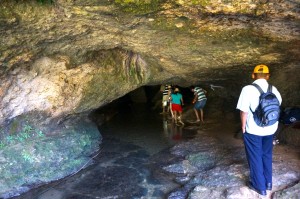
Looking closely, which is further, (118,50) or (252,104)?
(118,50)

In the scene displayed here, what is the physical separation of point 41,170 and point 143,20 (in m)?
4.19

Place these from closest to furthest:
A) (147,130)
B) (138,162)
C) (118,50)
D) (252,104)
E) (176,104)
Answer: (252,104) < (138,162) < (118,50) < (147,130) < (176,104)

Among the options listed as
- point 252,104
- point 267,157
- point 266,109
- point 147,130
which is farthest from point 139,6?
point 147,130

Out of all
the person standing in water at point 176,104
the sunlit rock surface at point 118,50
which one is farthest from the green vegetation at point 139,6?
the person standing in water at point 176,104

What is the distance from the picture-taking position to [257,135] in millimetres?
4891

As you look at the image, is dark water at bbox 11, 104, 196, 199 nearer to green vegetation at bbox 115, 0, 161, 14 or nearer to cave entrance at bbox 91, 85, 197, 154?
cave entrance at bbox 91, 85, 197, 154

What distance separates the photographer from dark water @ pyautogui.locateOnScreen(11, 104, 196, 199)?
20.3ft

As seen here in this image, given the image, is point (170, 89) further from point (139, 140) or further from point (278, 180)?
point (278, 180)

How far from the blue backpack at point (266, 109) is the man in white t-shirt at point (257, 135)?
0.22 feet

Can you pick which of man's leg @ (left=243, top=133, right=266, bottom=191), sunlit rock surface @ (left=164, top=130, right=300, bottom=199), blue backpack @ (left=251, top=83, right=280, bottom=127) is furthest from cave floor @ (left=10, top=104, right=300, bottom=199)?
blue backpack @ (left=251, top=83, right=280, bottom=127)

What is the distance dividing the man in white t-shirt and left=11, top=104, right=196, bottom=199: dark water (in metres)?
1.82

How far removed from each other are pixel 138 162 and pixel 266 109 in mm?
4009

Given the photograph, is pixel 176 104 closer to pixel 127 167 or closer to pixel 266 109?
pixel 127 167

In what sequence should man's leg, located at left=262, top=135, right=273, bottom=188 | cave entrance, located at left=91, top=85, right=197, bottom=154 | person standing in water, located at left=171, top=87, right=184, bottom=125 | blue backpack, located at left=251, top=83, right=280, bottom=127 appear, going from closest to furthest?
1. blue backpack, located at left=251, top=83, right=280, bottom=127
2. man's leg, located at left=262, top=135, right=273, bottom=188
3. cave entrance, located at left=91, top=85, right=197, bottom=154
4. person standing in water, located at left=171, top=87, right=184, bottom=125
